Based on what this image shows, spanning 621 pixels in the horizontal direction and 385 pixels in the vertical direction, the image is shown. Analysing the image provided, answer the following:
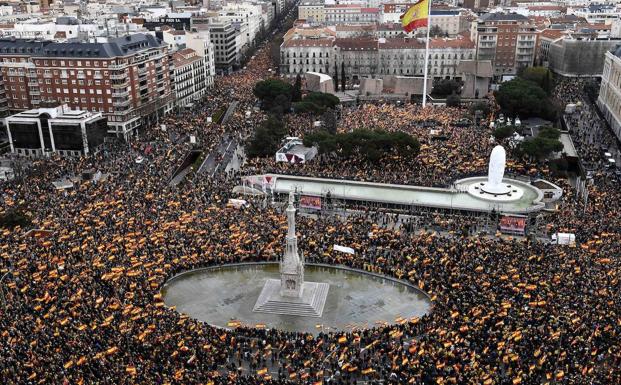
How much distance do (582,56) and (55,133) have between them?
4370 inches

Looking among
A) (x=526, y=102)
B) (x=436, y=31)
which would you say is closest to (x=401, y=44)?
(x=436, y=31)

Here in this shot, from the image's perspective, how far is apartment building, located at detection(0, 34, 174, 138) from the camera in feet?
323

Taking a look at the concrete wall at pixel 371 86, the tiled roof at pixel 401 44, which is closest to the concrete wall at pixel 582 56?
the tiled roof at pixel 401 44

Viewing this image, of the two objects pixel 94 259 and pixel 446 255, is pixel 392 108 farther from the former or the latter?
pixel 94 259

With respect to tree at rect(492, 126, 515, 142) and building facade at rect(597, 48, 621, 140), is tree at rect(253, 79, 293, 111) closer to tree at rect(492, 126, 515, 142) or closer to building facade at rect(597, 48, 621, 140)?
tree at rect(492, 126, 515, 142)

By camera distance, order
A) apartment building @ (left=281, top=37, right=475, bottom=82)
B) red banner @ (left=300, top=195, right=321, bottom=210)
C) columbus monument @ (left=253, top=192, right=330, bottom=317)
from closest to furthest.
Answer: columbus monument @ (left=253, top=192, right=330, bottom=317)
red banner @ (left=300, top=195, right=321, bottom=210)
apartment building @ (left=281, top=37, right=475, bottom=82)

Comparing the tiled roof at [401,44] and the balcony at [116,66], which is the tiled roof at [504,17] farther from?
the balcony at [116,66]

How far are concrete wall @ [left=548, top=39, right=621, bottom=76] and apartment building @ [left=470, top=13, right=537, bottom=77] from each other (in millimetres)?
9301

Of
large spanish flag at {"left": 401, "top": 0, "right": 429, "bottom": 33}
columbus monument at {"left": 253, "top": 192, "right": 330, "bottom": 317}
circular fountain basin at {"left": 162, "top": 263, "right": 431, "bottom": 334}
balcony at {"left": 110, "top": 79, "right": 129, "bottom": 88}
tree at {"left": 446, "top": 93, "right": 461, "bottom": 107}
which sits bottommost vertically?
circular fountain basin at {"left": 162, "top": 263, "right": 431, "bottom": 334}

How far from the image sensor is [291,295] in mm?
50344

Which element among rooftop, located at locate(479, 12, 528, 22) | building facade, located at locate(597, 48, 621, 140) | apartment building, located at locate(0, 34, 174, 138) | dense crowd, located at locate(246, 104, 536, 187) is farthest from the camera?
rooftop, located at locate(479, 12, 528, 22)

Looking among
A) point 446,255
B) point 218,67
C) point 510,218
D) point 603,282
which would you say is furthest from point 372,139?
point 218,67

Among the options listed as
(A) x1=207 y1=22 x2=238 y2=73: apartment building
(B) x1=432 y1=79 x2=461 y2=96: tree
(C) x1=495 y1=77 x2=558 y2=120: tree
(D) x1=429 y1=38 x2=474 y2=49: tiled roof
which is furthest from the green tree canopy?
(A) x1=207 y1=22 x2=238 y2=73: apartment building

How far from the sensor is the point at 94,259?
2125 inches
